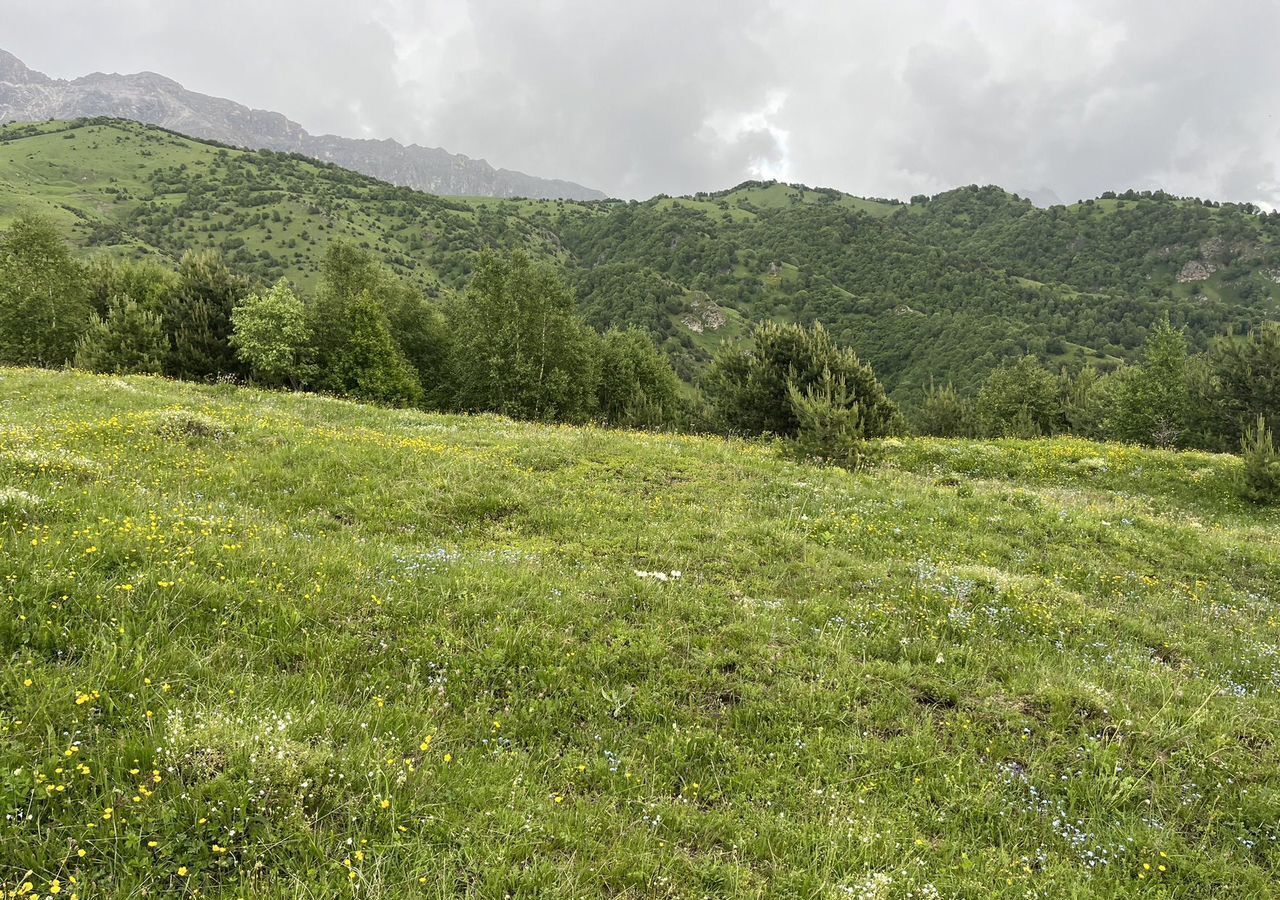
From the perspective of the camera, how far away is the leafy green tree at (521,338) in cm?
4788

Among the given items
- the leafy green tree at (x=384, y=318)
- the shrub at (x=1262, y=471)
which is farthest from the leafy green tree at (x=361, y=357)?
the shrub at (x=1262, y=471)

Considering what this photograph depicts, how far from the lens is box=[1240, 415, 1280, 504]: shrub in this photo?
1933 centimetres

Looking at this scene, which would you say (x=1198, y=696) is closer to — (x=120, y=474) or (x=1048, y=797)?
(x=1048, y=797)

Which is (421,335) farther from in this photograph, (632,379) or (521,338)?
(632,379)

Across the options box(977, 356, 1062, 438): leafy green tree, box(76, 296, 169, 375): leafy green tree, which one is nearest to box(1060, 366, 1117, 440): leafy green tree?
box(977, 356, 1062, 438): leafy green tree

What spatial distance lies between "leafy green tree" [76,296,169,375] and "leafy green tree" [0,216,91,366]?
4.57 metres

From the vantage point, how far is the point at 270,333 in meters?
42.4

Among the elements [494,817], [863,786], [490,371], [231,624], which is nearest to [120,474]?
[231,624]

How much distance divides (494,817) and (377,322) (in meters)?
50.3

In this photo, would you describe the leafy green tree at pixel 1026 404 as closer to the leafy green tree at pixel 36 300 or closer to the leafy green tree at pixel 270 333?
the leafy green tree at pixel 270 333

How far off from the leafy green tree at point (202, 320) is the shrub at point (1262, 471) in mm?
56618

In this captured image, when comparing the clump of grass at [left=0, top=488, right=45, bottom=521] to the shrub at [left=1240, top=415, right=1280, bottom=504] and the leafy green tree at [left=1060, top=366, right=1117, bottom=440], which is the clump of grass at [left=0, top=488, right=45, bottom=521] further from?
the leafy green tree at [left=1060, top=366, right=1117, bottom=440]

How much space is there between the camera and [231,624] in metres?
5.77

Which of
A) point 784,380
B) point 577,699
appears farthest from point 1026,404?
point 577,699
